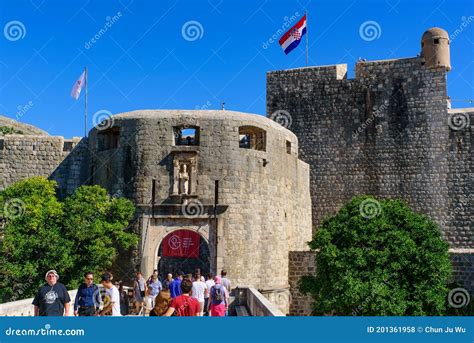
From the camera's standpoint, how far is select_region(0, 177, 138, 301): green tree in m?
17.0

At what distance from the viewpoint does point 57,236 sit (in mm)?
17281

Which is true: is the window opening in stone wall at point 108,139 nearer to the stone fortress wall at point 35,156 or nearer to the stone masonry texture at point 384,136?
the stone fortress wall at point 35,156

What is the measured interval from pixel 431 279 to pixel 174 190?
8.49 meters

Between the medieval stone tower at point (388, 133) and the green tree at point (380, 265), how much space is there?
545 cm

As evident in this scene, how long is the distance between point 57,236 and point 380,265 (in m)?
10.1

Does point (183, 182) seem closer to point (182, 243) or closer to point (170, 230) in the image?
point (170, 230)

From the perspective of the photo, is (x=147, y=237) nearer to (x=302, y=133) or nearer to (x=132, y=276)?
(x=132, y=276)

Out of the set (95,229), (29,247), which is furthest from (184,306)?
(29,247)

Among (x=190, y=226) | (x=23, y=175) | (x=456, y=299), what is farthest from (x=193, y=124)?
(x=456, y=299)

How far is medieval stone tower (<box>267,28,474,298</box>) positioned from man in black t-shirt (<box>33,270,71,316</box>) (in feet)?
56.8

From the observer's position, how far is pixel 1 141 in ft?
71.1

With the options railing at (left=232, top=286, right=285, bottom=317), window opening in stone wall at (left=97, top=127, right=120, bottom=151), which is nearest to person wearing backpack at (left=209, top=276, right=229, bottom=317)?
railing at (left=232, top=286, right=285, bottom=317)

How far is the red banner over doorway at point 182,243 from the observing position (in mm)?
18219

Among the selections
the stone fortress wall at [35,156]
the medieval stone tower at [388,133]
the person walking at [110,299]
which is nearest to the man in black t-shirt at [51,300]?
the person walking at [110,299]
